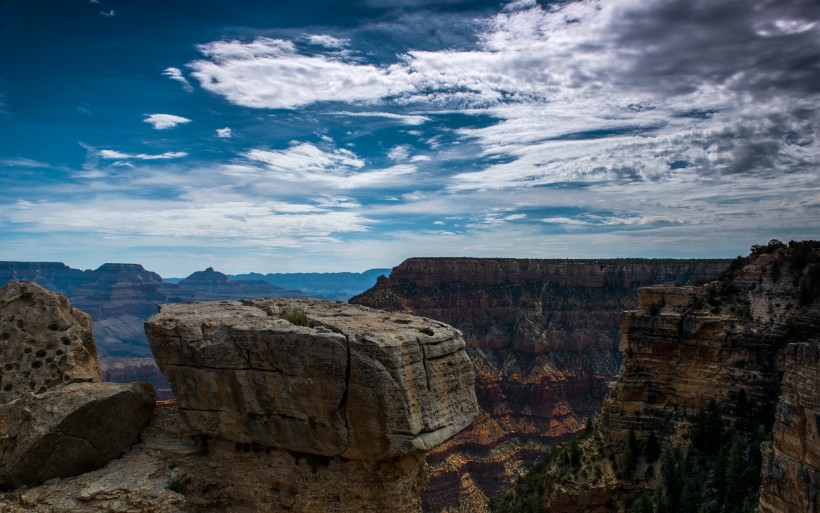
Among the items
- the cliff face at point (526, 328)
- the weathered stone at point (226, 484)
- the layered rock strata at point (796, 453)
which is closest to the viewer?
the weathered stone at point (226, 484)

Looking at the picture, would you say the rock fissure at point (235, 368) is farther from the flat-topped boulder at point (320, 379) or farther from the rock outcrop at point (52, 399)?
the rock outcrop at point (52, 399)

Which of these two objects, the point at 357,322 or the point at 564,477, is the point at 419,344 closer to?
the point at 357,322

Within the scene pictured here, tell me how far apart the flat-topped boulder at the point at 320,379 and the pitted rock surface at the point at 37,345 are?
9.42 ft

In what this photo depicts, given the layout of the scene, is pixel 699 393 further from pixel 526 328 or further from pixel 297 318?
pixel 526 328

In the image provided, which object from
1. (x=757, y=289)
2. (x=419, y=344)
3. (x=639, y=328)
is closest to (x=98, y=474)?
(x=419, y=344)

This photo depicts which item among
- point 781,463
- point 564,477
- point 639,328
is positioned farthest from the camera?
point 639,328

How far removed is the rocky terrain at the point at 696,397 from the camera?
95.3 ft

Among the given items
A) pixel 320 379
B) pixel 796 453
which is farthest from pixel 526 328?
pixel 320 379

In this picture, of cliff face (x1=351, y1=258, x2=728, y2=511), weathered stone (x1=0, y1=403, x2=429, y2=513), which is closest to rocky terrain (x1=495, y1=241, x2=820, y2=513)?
weathered stone (x1=0, y1=403, x2=429, y2=513)

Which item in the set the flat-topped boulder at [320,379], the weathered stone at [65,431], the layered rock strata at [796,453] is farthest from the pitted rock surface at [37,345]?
the layered rock strata at [796,453]

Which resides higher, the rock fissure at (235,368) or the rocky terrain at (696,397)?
the rock fissure at (235,368)

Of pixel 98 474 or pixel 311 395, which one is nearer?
pixel 311 395

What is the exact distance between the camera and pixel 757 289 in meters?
35.0

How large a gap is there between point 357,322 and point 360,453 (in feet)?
10.7
